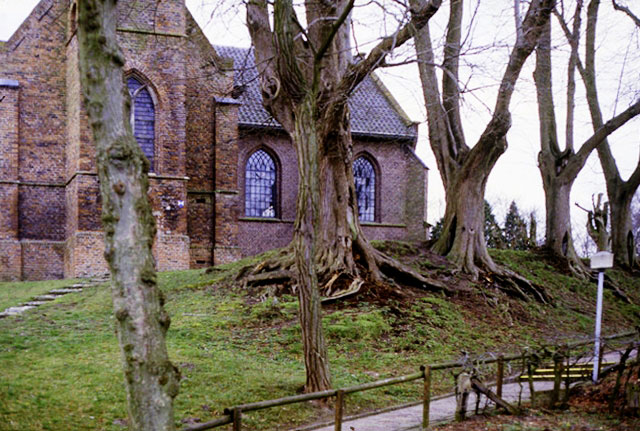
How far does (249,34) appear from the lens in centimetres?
1405

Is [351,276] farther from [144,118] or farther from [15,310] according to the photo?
[144,118]

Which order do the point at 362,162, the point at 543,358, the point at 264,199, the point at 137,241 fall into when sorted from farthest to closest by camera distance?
1. the point at 362,162
2. the point at 264,199
3. the point at 543,358
4. the point at 137,241

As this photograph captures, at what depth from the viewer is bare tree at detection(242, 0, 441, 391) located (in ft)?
33.2

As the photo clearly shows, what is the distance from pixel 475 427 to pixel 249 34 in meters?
8.73

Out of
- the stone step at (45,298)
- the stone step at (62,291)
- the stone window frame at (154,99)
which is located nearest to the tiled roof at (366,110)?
the stone window frame at (154,99)

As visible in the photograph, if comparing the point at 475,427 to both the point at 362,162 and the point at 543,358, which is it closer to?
the point at 543,358

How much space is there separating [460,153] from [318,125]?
23.1 feet

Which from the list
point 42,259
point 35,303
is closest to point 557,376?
point 35,303

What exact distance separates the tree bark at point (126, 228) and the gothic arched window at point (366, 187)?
89.7ft

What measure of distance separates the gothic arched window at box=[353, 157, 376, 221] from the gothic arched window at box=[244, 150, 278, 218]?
427 centimetres

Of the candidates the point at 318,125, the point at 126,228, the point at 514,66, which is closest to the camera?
the point at 126,228

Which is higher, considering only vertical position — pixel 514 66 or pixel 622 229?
pixel 514 66

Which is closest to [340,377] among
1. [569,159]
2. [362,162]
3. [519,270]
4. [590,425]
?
[590,425]

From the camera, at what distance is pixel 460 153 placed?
803 inches
